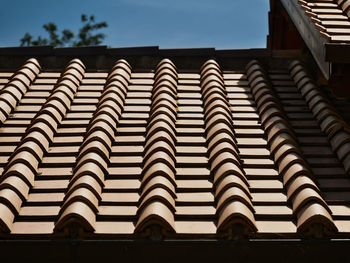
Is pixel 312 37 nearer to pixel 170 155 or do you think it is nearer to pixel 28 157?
pixel 170 155

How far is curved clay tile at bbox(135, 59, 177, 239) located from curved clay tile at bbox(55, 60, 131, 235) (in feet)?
1.37

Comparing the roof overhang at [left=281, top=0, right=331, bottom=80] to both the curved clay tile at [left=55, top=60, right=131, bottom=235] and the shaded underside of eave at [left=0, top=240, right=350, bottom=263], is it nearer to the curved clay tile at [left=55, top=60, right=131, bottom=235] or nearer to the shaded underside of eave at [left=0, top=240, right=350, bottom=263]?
the shaded underside of eave at [left=0, top=240, right=350, bottom=263]

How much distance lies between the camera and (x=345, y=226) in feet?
14.8

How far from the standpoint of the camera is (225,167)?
5.23m

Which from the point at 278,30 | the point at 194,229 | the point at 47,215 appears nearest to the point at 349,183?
the point at 194,229

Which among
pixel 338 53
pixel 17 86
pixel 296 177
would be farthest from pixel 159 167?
pixel 17 86

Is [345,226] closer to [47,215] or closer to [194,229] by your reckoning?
[194,229]

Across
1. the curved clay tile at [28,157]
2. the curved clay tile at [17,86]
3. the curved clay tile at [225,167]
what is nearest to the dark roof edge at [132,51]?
the curved clay tile at [17,86]

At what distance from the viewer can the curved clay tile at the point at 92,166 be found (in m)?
4.44

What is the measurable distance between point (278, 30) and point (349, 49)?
7.05 m

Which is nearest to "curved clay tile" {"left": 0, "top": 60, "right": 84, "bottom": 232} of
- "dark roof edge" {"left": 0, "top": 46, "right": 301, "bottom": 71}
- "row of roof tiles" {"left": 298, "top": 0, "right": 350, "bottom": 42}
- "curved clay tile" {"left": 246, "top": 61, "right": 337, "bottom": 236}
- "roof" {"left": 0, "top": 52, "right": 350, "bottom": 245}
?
"roof" {"left": 0, "top": 52, "right": 350, "bottom": 245}

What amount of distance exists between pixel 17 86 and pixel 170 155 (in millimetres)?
2875

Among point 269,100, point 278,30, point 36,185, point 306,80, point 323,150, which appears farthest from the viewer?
point 278,30

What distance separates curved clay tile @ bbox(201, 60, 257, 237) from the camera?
14.5 ft
